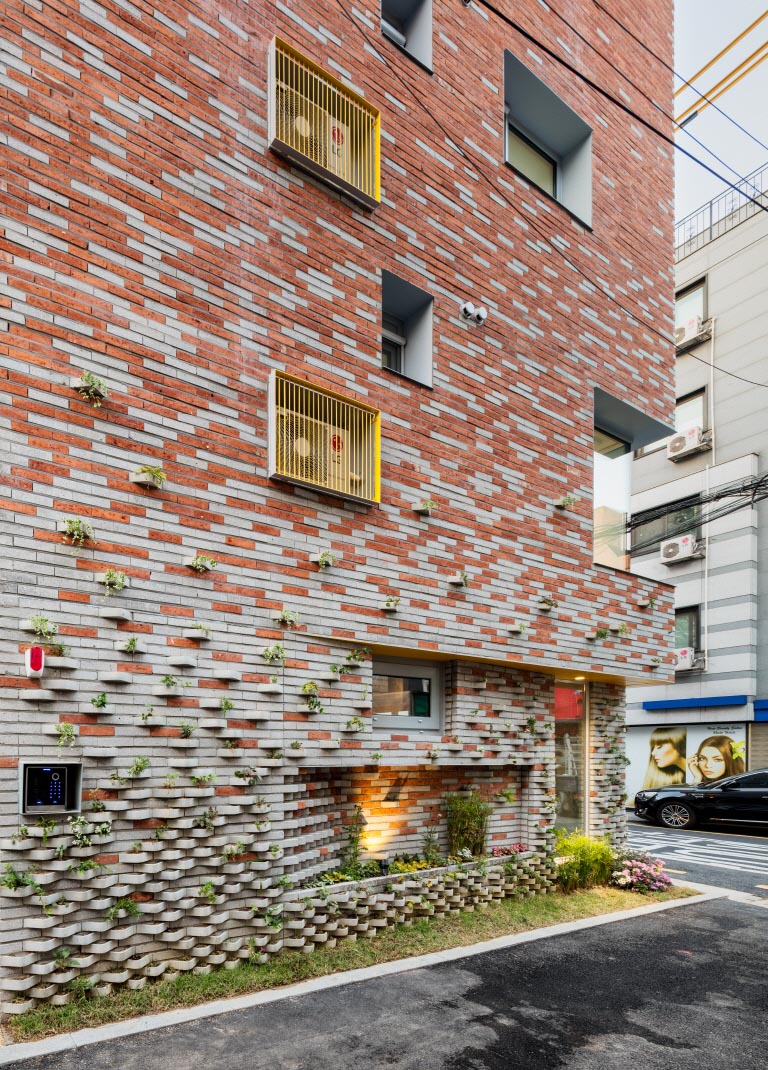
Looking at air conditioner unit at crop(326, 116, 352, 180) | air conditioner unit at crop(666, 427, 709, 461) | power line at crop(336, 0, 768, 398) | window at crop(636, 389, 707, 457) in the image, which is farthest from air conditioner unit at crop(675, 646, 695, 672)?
air conditioner unit at crop(326, 116, 352, 180)

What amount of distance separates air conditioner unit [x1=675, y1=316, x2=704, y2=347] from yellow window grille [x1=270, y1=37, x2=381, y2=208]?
16569mm

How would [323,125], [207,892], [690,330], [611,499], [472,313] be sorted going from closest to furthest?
[207,892], [323,125], [472,313], [611,499], [690,330]

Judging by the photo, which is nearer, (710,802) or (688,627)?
(710,802)

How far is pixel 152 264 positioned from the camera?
220 inches

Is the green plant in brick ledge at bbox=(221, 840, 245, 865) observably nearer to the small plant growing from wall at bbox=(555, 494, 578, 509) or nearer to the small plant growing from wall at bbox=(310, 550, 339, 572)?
the small plant growing from wall at bbox=(310, 550, 339, 572)

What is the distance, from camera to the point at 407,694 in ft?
24.5

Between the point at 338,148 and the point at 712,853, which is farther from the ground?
the point at 338,148

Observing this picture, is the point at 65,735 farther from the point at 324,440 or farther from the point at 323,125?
the point at 323,125

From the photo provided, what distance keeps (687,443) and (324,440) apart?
17158 millimetres

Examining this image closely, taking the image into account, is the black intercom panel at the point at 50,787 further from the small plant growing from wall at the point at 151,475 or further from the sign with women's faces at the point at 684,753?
the sign with women's faces at the point at 684,753

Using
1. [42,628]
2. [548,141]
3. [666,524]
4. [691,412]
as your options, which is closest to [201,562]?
[42,628]

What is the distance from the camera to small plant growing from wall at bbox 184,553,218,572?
5.52 m

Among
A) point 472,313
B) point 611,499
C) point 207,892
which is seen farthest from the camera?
point 611,499

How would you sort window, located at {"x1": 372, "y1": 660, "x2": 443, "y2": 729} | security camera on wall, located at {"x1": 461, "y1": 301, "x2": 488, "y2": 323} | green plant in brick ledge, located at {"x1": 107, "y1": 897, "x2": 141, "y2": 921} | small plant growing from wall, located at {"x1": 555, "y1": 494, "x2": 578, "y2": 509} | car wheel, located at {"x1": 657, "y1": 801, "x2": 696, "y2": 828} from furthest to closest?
car wheel, located at {"x1": 657, "y1": 801, "x2": 696, "y2": 828} < small plant growing from wall, located at {"x1": 555, "y1": 494, "x2": 578, "y2": 509} < security camera on wall, located at {"x1": 461, "y1": 301, "x2": 488, "y2": 323} < window, located at {"x1": 372, "y1": 660, "x2": 443, "y2": 729} < green plant in brick ledge, located at {"x1": 107, "y1": 897, "x2": 141, "y2": 921}
